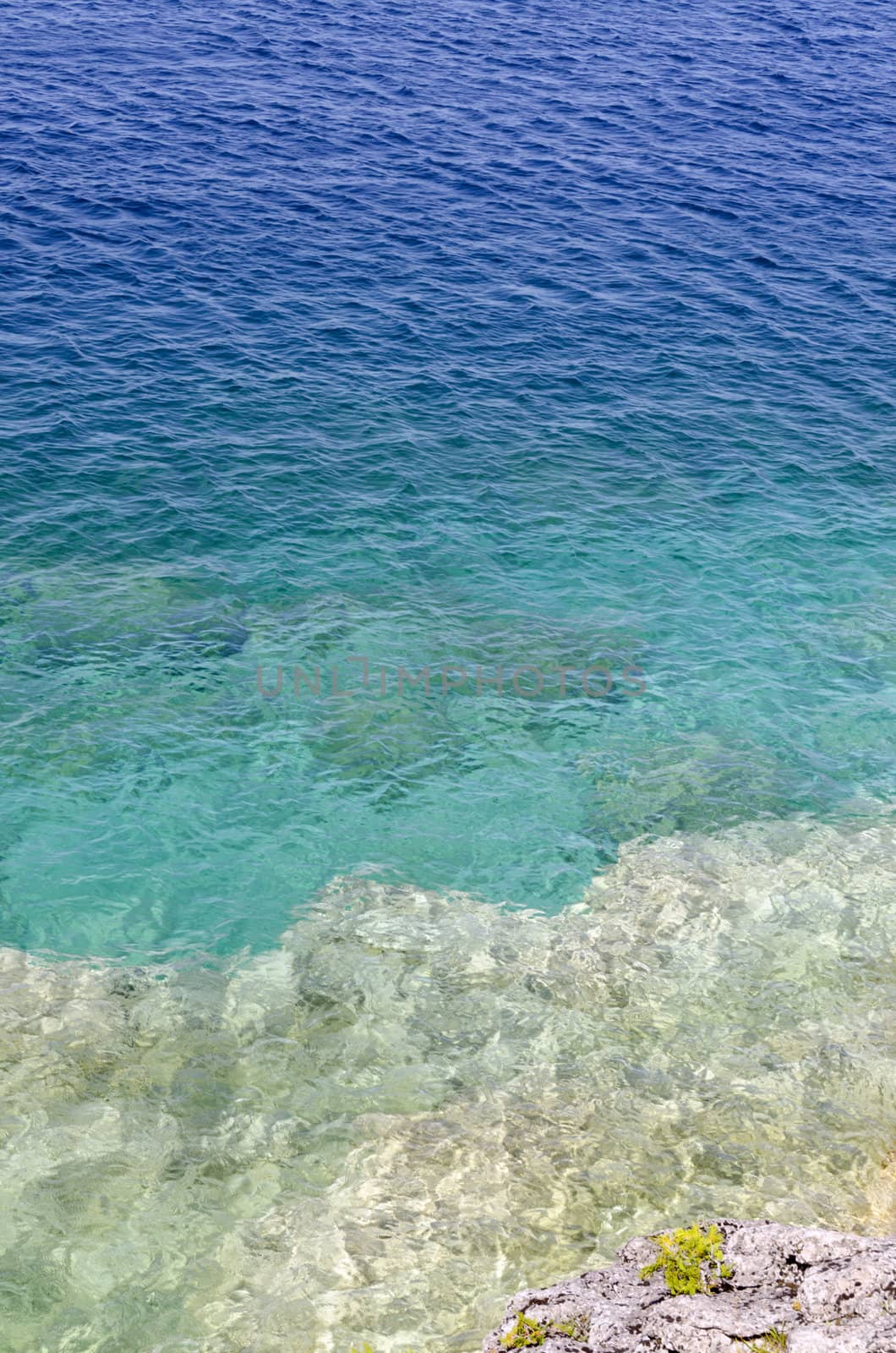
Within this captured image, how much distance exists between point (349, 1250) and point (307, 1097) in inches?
130

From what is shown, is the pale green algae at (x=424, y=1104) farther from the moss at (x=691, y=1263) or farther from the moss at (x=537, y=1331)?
the moss at (x=691, y=1263)

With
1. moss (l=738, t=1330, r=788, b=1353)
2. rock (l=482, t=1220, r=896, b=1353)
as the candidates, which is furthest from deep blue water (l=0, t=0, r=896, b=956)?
moss (l=738, t=1330, r=788, b=1353)

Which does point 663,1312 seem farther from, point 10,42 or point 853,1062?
point 10,42

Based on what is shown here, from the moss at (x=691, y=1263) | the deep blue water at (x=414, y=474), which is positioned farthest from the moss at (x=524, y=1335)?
the deep blue water at (x=414, y=474)

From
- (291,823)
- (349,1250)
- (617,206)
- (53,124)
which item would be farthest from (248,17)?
(349,1250)

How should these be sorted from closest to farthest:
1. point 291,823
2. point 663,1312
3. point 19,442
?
point 663,1312, point 291,823, point 19,442

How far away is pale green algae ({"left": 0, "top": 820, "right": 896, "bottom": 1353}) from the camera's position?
60.0 feet

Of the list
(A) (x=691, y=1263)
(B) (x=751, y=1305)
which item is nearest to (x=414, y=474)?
→ (A) (x=691, y=1263)

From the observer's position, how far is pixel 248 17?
8212cm

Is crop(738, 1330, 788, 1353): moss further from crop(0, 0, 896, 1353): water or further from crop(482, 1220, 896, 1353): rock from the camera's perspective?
crop(0, 0, 896, 1353): water

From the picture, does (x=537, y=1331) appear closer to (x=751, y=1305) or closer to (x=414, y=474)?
(x=751, y=1305)

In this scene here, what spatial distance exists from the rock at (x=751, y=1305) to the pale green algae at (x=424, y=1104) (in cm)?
326

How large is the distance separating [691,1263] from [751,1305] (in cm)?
103

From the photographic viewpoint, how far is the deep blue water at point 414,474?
28.9 m
